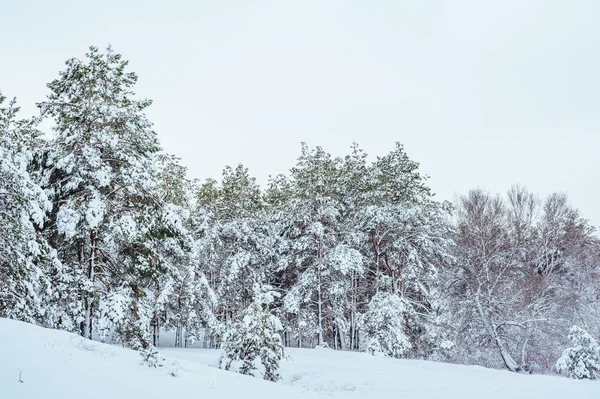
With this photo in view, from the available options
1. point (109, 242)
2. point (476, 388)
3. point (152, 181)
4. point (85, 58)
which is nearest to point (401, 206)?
point (476, 388)

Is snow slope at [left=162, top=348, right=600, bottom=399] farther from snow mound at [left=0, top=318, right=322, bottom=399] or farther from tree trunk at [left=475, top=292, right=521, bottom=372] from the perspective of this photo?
tree trunk at [left=475, top=292, right=521, bottom=372]

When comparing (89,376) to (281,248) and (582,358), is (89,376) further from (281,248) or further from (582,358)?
(281,248)

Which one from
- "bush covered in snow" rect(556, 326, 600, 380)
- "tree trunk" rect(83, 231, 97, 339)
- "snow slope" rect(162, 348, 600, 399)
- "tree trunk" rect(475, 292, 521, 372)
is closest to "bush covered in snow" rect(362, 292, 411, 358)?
"tree trunk" rect(475, 292, 521, 372)

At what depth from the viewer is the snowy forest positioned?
12336mm

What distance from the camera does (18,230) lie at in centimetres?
1035

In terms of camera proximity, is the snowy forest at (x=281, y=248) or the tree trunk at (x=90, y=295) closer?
the snowy forest at (x=281, y=248)

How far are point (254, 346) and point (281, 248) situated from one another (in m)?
13.2

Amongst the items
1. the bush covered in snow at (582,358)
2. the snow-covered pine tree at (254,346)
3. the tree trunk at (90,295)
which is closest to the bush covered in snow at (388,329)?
the bush covered in snow at (582,358)

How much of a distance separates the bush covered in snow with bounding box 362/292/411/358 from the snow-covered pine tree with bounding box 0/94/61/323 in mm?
14196

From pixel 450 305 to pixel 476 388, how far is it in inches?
547

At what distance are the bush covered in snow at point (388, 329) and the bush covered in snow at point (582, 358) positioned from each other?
6842 mm

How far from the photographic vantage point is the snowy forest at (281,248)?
12336mm

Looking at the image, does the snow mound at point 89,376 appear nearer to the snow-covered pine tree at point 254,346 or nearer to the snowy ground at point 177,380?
the snowy ground at point 177,380

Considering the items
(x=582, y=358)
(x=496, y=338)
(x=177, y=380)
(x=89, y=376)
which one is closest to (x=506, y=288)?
(x=496, y=338)
